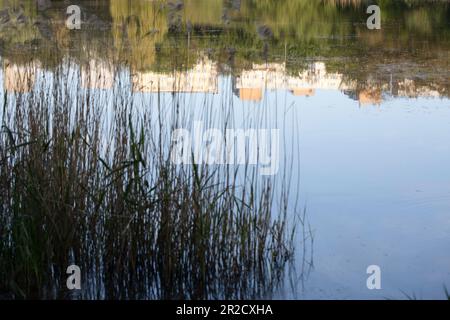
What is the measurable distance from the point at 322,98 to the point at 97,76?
3.99 m

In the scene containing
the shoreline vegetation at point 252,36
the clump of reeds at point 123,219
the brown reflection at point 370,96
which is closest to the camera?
the clump of reeds at point 123,219

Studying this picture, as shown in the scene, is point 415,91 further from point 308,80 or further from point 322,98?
point 308,80

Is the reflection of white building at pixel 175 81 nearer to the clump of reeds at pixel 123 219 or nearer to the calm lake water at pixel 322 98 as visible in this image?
the calm lake water at pixel 322 98

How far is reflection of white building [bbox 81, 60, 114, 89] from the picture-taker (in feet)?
11.8

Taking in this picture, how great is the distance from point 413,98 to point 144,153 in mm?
4458

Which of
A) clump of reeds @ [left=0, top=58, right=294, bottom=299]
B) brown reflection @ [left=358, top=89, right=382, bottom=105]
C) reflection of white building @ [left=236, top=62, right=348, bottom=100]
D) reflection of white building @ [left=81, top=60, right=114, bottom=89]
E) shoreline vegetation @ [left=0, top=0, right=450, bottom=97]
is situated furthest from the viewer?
reflection of white building @ [left=236, top=62, right=348, bottom=100]

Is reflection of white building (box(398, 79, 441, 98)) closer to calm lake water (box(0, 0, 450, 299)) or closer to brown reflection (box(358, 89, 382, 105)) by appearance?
calm lake water (box(0, 0, 450, 299))

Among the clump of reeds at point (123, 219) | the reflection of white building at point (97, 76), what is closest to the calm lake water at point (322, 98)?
the reflection of white building at point (97, 76)

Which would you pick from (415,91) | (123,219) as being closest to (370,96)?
(415,91)

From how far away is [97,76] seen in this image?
3672 mm

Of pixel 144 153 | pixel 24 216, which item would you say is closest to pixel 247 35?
pixel 144 153

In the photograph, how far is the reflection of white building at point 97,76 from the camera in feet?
11.8

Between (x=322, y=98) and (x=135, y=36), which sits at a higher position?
(x=322, y=98)

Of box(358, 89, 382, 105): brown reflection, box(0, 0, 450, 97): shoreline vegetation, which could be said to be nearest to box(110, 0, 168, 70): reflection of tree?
box(0, 0, 450, 97): shoreline vegetation
